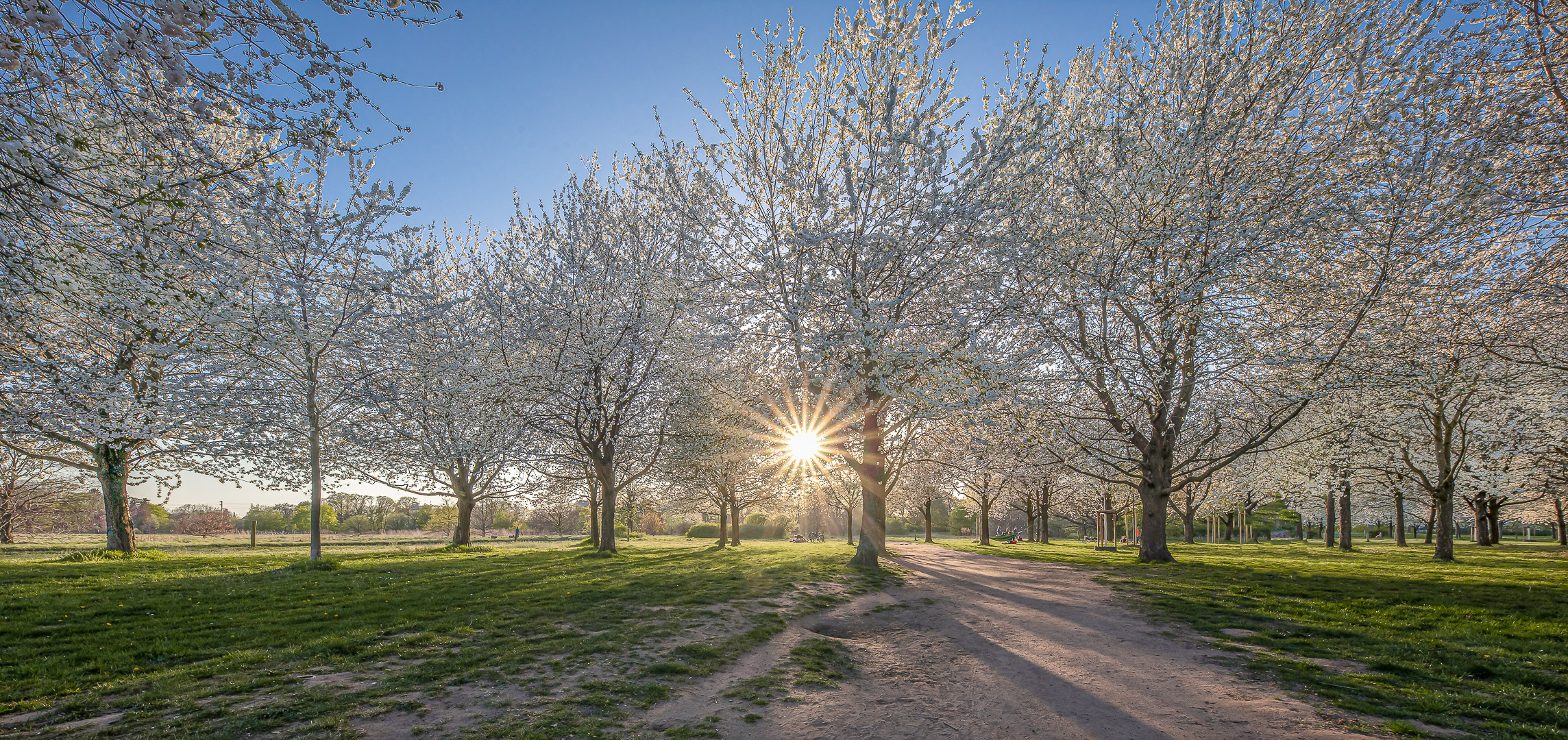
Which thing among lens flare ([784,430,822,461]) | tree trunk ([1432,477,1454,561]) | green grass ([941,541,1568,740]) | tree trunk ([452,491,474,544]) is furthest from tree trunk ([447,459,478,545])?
tree trunk ([1432,477,1454,561])

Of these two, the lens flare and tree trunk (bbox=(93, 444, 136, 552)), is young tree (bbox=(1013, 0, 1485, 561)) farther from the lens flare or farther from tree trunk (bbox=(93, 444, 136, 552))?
tree trunk (bbox=(93, 444, 136, 552))

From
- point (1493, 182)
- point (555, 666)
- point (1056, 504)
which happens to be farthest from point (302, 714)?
point (1056, 504)

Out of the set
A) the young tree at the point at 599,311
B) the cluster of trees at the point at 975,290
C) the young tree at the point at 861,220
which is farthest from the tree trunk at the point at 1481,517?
the young tree at the point at 599,311

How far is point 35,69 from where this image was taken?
4684 millimetres

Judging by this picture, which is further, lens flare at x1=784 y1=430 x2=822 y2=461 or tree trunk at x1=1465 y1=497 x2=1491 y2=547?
tree trunk at x1=1465 y1=497 x2=1491 y2=547

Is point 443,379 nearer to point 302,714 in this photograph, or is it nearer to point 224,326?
point 224,326

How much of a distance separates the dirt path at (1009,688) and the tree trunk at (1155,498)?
7676mm

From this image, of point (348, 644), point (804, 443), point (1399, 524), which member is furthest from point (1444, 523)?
point (348, 644)

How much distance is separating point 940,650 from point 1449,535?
75.1 ft

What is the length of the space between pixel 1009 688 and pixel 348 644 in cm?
754

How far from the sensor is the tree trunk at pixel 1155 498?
674 inches

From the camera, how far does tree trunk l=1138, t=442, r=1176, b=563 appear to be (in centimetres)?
1711

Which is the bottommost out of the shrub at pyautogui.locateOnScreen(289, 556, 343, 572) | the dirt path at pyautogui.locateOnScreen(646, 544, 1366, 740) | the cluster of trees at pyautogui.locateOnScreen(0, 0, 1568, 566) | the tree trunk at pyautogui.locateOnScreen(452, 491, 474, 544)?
the tree trunk at pyautogui.locateOnScreen(452, 491, 474, 544)

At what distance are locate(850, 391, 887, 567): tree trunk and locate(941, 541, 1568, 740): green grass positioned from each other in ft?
19.4
